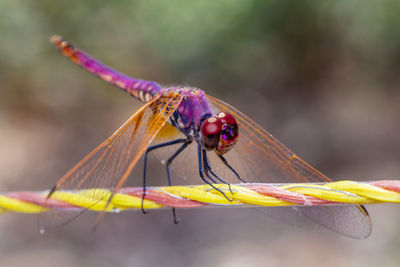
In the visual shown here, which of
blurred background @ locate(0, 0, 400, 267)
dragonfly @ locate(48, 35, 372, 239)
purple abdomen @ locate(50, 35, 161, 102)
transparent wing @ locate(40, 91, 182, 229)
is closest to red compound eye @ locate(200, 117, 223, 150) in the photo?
dragonfly @ locate(48, 35, 372, 239)

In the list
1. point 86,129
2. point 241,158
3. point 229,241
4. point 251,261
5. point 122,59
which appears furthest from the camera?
point 86,129

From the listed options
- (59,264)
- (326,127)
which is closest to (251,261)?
(59,264)

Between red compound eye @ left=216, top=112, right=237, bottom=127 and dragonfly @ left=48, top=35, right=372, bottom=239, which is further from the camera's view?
red compound eye @ left=216, top=112, right=237, bottom=127


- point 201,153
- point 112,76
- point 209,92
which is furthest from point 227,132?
point 209,92

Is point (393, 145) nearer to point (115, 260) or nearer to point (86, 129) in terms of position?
point (115, 260)

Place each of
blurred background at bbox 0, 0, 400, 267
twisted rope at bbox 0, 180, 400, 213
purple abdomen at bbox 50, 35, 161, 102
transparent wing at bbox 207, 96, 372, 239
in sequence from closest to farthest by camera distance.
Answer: twisted rope at bbox 0, 180, 400, 213, transparent wing at bbox 207, 96, 372, 239, purple abdomen at bbox 50, 35, 161, 102, blurred background at bbox 0, 0, 400, 267

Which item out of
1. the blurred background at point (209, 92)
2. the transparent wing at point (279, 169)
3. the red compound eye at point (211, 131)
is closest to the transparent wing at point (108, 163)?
the red compound eye at point (211, 131)

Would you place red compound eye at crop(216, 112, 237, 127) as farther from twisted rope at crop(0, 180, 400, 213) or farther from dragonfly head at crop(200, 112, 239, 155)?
twisted rope at crop(0, 180, 400, 213)

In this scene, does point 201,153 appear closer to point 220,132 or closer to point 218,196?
point 220,132
